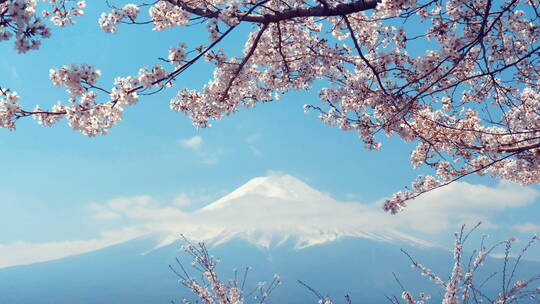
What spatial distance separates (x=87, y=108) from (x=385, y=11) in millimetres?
3484

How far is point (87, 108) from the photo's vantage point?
14.3 ft

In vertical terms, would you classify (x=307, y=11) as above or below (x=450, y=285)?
above

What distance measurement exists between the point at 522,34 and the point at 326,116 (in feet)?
10.0

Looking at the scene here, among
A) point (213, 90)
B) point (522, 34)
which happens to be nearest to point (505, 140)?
point (522, 34)

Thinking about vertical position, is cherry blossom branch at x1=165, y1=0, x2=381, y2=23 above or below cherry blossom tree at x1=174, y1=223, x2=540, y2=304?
above

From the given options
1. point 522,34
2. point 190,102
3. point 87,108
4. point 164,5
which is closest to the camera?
point 87,108

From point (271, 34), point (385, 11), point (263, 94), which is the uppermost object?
point (271, 34)

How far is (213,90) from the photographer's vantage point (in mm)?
5984

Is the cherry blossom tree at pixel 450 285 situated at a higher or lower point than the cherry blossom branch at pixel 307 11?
lower

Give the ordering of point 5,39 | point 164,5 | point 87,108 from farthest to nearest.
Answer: point 164,5 < point 87,108 < point 5,39

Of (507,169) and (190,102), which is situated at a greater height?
(190,102)

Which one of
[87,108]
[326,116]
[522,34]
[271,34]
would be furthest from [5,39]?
[522,34]

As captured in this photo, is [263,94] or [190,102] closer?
[190,102]

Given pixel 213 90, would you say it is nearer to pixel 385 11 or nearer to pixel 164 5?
pixel 164 5
